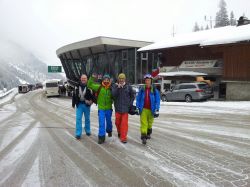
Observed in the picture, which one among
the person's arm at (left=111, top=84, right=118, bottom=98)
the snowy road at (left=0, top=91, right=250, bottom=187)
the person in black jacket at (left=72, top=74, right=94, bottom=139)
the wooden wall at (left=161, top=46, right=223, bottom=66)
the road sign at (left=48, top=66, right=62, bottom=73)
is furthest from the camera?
the road sign at (left=48, top=66, right=62, bottom=73)

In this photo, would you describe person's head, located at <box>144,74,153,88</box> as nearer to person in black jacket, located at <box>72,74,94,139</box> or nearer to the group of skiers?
the group of skiers

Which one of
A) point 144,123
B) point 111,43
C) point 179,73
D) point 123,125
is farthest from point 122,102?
point 111,43

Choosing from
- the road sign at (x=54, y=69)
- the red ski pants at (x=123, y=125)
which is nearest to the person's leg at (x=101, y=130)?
the red ski pants at (x=123, y=125)

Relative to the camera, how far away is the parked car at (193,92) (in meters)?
23.4

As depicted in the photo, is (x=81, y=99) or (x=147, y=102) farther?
(x=81, y=99)

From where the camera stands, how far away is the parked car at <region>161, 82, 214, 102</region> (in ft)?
76.7

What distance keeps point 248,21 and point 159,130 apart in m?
26.8

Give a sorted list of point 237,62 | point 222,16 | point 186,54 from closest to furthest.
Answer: point 237,62, point 186,54, point 222,16

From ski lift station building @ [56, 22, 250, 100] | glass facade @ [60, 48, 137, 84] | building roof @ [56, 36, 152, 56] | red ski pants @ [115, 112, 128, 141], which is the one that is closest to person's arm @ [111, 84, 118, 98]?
red ski pants @ [115, 112, 128, 141]

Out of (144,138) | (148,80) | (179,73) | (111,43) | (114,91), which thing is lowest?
(144,138)

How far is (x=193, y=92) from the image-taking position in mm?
23562

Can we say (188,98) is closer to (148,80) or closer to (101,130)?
(148,80)

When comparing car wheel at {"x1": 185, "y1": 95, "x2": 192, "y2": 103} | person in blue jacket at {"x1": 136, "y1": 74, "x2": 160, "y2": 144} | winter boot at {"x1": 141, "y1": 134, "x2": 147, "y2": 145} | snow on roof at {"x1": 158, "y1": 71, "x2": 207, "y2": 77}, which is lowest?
car wheel at {"x1": 185, "y1": 95, "x2": 192, "y2": 103}

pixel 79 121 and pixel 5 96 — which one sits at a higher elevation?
pixel 79 121
